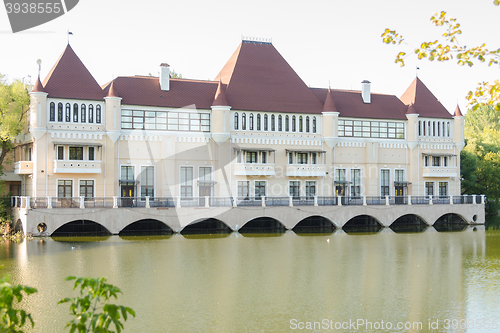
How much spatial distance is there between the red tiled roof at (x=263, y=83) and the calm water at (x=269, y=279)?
600 inches

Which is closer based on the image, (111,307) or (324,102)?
(111,307)

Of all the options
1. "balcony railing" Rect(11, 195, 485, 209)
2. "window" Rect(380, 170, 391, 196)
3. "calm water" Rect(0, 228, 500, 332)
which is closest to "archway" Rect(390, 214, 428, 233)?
"balcony railing" Rect(11, 195, 485, 209)

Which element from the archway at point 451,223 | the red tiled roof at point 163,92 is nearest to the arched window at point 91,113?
the red tiled roof at point 163,92

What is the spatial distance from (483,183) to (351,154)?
761 inches

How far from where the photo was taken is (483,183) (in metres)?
56.7

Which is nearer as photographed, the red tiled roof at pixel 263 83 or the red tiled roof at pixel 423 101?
the red tiled roof at pixel 263 83

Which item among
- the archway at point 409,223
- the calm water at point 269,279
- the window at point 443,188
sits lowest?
the calm water at point 269,279

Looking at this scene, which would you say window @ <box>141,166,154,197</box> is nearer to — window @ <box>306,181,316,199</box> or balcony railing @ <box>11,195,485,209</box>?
balcony railing @ <box>11,195,485,209</box>

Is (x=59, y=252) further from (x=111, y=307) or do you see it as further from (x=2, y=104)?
(x=111, y=307)

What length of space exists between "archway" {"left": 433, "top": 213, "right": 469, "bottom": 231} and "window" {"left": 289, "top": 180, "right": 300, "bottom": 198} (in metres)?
12.4

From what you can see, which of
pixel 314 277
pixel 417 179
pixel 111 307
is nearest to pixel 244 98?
pixel 417 179

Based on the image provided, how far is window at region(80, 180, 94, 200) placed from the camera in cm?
3928

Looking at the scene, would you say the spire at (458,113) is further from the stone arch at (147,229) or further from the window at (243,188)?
the stone arch at (147,229)

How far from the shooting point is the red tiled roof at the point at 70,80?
3888cm
